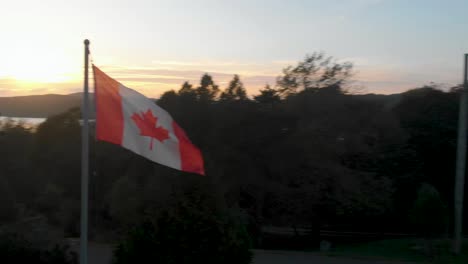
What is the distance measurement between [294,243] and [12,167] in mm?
9812

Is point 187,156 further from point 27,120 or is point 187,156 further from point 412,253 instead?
point 27,120

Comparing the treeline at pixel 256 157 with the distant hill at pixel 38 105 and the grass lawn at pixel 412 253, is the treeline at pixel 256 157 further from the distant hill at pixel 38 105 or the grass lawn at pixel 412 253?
the grass lawn at pixel 412 253

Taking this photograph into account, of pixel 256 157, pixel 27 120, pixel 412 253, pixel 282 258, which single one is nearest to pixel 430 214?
pixel 412 253

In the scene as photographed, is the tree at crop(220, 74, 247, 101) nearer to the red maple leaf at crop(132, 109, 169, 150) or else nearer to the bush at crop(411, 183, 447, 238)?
the bush at crop(411, 183, 447, 238)

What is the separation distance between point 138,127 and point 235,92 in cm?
1291

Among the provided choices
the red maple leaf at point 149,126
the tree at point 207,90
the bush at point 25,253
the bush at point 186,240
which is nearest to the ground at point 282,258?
the bush at point 25,253

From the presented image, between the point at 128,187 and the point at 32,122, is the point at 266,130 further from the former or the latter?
the point at 32,122

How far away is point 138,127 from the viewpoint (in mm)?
7508

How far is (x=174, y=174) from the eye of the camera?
47.6 feet

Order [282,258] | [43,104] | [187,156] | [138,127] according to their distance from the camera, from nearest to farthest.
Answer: [138,127]
[187,156]
[282,258]
[43,104]

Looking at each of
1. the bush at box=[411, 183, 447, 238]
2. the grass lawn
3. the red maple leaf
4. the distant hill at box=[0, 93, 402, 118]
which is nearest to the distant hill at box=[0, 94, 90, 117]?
the distant hill at box=[0, 93, 402, 118]

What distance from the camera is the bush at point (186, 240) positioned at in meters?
8.27

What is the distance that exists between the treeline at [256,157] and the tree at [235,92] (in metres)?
0.06

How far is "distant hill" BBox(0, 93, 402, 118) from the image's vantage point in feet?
71.9
